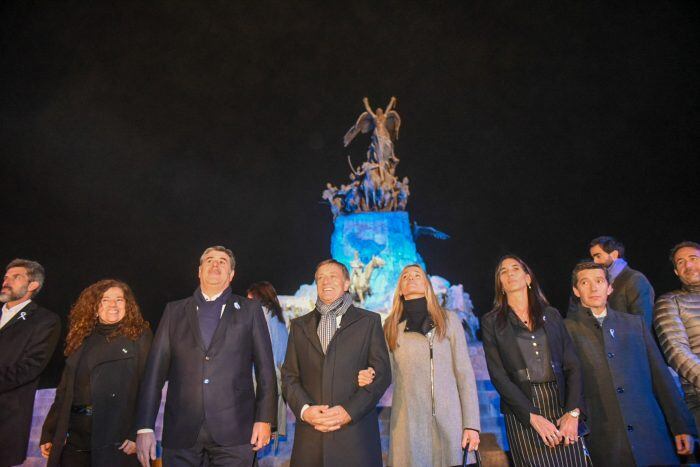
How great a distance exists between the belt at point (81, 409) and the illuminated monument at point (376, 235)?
13250mm

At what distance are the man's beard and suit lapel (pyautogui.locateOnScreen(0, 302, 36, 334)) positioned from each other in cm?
11

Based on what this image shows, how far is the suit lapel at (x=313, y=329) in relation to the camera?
3.29 meters

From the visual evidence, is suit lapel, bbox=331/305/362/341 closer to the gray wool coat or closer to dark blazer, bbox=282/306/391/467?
dark blazer, bbox=282/306/391/467

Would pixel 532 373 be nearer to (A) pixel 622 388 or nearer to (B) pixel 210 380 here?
(A) pixel 622 388

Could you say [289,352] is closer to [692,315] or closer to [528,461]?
[528,461]

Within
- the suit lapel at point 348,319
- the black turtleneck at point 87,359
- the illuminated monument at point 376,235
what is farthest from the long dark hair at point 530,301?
the illuminated monument at point 376,235

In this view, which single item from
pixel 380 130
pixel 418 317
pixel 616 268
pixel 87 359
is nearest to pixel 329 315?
pixel 418 317

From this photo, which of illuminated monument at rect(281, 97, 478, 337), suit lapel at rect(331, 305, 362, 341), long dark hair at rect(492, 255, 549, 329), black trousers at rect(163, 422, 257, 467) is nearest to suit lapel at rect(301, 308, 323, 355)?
suit lapel at rect(331, 305, 362, 341)

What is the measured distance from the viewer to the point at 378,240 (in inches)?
694

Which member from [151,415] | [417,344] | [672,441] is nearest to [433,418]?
[417,344]

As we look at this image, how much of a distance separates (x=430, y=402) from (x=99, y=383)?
2366 mm

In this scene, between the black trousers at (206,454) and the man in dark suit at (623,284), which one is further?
the man in dark suit at (623,284)

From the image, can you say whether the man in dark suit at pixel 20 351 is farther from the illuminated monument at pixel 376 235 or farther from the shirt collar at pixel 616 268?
the illuminated monument at pixel 376 235

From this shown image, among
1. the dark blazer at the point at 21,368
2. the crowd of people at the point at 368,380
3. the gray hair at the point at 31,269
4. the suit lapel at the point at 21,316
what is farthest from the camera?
the gray hair at the point at 31,269
